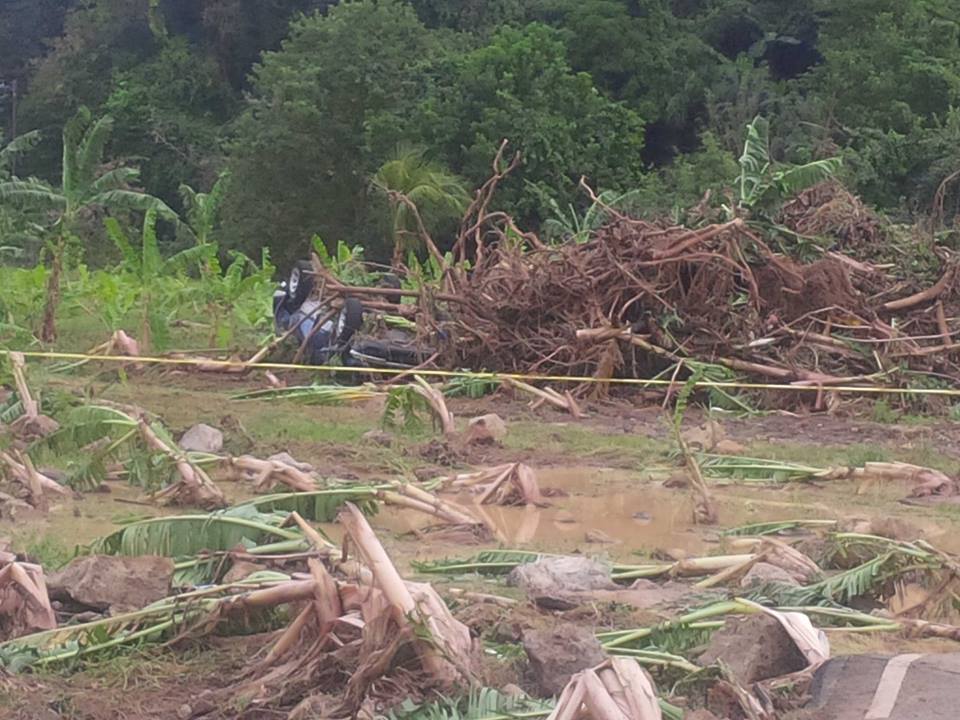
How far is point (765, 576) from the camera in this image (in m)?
5.35

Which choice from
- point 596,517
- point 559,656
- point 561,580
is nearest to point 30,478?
point 596,517

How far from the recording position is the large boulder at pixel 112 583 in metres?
4.87

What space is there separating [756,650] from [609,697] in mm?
902

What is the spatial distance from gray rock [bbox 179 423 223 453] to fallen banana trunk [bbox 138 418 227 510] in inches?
50.5

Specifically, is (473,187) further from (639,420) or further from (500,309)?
(639,420)

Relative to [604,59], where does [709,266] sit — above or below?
above

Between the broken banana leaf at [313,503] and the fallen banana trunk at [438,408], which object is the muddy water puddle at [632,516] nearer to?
the broken banana leaf at [313,503]

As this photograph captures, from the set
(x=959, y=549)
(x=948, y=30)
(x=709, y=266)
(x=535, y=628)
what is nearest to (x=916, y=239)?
(x=709, y=266)

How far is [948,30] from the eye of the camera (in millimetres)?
28109

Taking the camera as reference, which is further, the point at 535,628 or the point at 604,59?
the point at 604,59

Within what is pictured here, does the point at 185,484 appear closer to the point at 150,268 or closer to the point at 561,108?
the point at 150,268

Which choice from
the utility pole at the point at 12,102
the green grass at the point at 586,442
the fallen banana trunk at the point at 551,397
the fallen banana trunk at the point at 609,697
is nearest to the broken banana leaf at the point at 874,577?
the fallen banana trunk at the point at 609,697

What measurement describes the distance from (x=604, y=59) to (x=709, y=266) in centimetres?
2180

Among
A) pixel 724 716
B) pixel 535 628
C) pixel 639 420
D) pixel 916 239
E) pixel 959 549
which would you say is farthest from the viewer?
pixel 916 239
